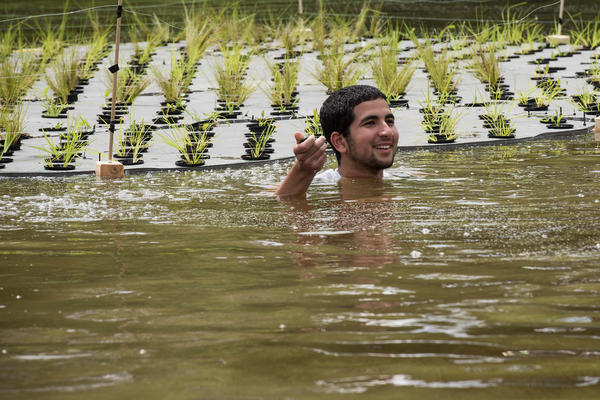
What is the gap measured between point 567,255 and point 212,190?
8.77 ft

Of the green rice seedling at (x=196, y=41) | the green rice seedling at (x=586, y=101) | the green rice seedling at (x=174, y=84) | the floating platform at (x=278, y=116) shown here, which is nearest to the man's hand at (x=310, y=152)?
the floating platform at (x=278, y=116)

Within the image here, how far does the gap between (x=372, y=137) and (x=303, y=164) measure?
22.9 inches

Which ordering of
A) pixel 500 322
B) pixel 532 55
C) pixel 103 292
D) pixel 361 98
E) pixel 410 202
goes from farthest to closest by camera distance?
1. pixel 532 55
2. pixel 361 98
3. pixel 410 202
4. pixel 103 292
5. pixel 500 322

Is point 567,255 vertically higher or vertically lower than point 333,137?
lower

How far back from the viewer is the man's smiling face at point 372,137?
551cm

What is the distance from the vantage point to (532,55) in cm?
1338

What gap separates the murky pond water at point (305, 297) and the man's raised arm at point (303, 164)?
17cm

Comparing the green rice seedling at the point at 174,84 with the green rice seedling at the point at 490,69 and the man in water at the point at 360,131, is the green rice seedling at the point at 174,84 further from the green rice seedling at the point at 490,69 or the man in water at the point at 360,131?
the man in water at the point at 360,131

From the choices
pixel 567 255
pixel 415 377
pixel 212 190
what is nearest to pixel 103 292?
pixel 415 377

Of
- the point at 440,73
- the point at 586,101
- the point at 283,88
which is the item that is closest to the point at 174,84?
the point at 283,88

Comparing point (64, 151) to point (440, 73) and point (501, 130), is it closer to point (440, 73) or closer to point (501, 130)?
point (501, 130)

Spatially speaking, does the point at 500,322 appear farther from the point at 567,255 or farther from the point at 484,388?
the point at 567,255

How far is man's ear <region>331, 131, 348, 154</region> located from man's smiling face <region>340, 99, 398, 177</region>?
4cm

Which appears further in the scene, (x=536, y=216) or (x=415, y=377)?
(x=536, y=216)
